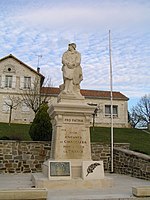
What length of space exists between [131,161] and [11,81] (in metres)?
29.0

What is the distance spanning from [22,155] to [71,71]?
521 centimetres

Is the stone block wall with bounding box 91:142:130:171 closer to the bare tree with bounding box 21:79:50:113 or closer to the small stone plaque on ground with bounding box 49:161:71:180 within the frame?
the small stone plaque on ground with bounding box 49:161:71:180

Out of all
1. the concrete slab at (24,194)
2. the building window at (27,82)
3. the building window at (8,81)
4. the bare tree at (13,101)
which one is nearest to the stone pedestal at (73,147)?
the concrete slab at (24,194)

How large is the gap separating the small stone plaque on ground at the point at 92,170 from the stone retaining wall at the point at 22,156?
5250mm

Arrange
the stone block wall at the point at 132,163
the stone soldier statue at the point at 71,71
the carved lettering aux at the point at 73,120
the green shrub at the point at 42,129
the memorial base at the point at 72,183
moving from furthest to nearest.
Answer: the green shrub at the point at 42,129 → the stone block wall at the point at 132,163 → the stone soldier statue at the point at 71,71 → the carved lettering aux at the point at 73,120 → the memorial base at the point at 72,183

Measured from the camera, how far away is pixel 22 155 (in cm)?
1248

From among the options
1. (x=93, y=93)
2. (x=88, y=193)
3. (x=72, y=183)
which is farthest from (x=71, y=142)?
(x=93, y=93)

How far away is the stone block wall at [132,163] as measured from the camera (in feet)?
34.3

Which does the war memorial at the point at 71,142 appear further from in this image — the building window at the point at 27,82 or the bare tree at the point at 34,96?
the building window at the point at 27,82

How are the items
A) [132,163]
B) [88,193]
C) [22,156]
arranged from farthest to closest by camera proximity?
[22,156], [132,163], [88,193]

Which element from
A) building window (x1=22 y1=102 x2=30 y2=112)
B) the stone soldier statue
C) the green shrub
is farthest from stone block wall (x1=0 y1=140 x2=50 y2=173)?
building window (x1=22 y1=102 x2=30 y2=112)

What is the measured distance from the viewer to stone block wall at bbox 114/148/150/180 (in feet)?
34.3

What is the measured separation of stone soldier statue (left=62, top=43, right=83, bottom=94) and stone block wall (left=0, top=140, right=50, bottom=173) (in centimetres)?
432

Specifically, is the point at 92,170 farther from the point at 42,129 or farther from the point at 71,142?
the point at 42,129
